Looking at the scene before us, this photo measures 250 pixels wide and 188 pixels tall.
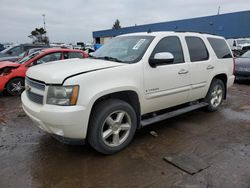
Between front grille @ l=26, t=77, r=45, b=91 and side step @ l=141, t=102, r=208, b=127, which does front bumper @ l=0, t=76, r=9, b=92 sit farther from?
side step @ l=141, t=102, r=208, b=127

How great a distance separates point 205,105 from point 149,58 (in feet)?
6.80

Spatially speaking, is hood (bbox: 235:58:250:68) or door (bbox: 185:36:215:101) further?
hood (bbox: 235:58:250:68)

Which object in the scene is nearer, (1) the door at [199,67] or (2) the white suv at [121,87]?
(2) the white suv at [121,87]

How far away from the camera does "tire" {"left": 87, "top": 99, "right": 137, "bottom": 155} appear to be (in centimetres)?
318

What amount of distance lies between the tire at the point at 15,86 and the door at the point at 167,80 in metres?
5.19

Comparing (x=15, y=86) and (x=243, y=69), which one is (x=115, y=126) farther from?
(x=243, y=69)

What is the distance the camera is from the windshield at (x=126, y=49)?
3.76 metres

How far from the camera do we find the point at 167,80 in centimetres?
397

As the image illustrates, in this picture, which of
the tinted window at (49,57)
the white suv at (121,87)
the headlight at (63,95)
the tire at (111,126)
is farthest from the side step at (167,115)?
the tinted window at (49,57)

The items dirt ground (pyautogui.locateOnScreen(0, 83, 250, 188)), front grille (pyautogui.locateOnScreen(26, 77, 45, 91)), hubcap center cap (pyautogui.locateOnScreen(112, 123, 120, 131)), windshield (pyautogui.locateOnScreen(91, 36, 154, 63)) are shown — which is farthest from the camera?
windshield (pyautogui.locateOnScreen(91, 36, 154, 63))

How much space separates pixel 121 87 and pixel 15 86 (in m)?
5.31

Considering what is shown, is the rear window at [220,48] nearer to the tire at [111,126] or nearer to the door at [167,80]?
the door at [167,80]

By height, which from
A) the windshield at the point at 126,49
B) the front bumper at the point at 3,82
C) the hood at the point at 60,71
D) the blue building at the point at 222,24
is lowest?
the front bumper at the point at 3,82

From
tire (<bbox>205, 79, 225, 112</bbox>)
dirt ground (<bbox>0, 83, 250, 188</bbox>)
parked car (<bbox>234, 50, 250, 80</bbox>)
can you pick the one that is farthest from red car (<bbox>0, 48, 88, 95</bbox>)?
parked car (<bbox>234, 50, 250, 80</bbox>)
